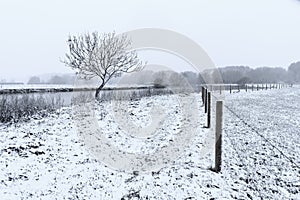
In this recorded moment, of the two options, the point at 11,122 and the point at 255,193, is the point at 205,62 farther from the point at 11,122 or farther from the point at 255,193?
the point at 11,122

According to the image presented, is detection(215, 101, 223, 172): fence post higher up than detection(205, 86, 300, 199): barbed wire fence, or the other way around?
detection(215, 101, 223, 172): fence post

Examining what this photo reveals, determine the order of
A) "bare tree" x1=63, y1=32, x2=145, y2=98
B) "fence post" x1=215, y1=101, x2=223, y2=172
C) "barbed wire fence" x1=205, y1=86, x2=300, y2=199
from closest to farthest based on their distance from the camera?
"barbed wire fence" x1=205, y1=86, x2=300, y2=199
"fence post" x1=215, y1=101, x2=223, y2=172
"bare tree" x1=63, y1=32, x2=145, y2=98

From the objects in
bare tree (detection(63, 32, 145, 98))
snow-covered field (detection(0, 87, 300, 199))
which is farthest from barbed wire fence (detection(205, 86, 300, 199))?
bare tree (detection(63, 32, 145, 98))

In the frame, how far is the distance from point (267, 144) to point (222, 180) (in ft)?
9.69

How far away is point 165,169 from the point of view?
605 centimetres

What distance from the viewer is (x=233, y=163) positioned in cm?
616

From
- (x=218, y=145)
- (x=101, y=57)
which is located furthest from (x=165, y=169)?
(x=101, y=57)

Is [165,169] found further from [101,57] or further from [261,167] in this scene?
[101,57]

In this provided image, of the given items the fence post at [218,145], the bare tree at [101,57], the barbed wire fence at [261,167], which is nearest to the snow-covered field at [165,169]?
the barbed wire fence at [261,167]

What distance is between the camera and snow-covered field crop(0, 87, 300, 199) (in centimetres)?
502

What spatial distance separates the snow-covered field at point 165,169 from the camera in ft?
16.5

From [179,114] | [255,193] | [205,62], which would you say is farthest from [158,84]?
[255,193]

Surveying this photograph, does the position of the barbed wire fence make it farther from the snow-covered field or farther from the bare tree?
the bare tree

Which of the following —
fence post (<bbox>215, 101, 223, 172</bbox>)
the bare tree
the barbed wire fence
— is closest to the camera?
the barbed wire fence
